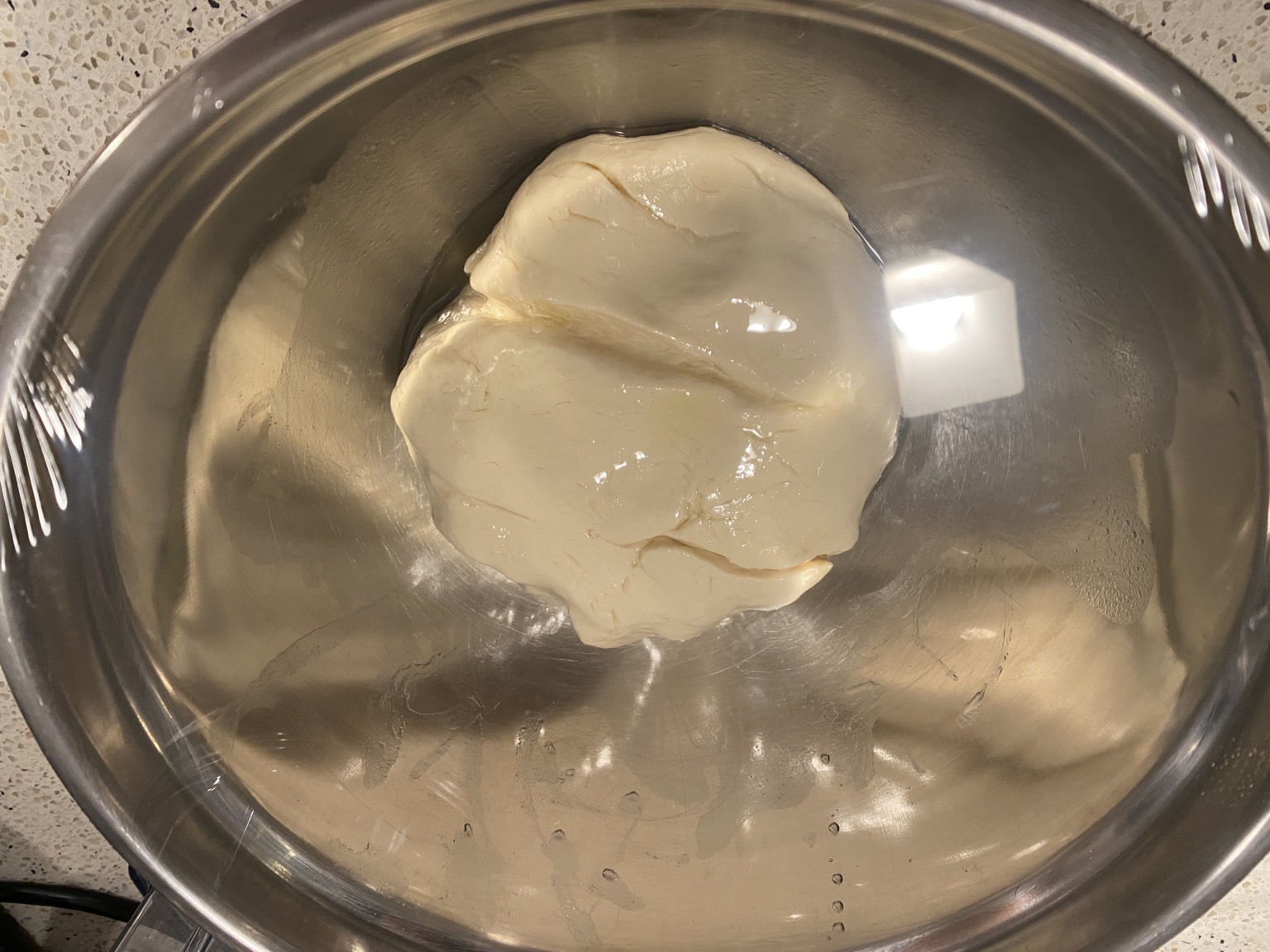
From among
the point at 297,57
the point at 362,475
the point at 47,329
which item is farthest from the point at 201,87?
the point at 362,475

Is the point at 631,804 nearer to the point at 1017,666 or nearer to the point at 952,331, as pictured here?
the point at 1017,666

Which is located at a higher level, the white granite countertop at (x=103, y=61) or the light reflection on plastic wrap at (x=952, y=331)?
the white granite countertop at (x=103, y=61)

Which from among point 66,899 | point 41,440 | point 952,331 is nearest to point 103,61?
point 41,440

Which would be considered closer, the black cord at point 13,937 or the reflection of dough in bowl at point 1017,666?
the reflection of dough in bowl at point 1017,666

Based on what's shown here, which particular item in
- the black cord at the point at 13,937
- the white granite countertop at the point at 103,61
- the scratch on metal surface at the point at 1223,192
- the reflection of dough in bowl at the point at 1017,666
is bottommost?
the black cord at the point at 13,937

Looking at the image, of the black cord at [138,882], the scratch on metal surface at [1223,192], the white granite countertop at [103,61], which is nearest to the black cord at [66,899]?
the black cord at [138,882]

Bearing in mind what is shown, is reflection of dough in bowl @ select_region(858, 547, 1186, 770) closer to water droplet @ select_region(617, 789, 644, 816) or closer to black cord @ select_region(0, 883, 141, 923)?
water droplet @ select_region(617, 789, 644, 816)

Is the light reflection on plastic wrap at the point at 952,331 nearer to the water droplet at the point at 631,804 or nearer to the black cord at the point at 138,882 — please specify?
the water droplet at the point at 631,804
